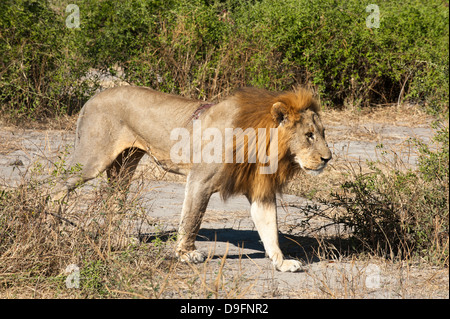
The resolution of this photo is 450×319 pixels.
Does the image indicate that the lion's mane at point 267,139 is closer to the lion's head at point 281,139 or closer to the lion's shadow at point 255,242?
the lion's head at point 281,139

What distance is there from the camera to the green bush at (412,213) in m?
4.73

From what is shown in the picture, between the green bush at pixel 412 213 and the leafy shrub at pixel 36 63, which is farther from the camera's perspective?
the leafy shrub at pixel 36 63

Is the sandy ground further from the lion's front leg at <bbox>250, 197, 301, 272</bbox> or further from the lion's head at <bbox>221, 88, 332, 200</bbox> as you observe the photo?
the lion's head at <bbox>221, 88, 332, 200</bbox>

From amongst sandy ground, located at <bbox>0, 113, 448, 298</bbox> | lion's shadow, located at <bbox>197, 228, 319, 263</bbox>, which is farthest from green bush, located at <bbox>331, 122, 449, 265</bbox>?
lion's shadow, located at <bbox>197, 228, 319, 263</bbox>

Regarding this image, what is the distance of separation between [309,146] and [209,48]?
20.1ft

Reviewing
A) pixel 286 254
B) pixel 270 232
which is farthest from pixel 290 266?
pixel 286 254

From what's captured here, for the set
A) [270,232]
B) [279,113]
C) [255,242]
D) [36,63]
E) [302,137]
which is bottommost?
[255,242]

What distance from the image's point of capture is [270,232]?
4.89m

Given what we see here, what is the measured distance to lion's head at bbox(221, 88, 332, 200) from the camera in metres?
4.72

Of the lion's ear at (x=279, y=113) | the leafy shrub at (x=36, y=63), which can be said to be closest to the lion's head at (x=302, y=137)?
the lion's ear at (x=279, y=113)

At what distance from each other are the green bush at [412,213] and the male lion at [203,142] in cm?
69

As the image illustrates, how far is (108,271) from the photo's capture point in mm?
4176

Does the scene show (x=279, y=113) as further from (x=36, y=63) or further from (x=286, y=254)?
(x=36, y=63)
